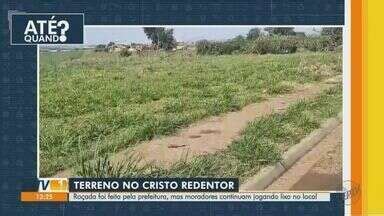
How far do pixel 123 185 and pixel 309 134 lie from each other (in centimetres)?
130

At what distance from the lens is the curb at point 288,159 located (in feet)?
16.4

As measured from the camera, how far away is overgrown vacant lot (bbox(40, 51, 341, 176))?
16.2 ft

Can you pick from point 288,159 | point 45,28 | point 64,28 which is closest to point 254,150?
point 288,159

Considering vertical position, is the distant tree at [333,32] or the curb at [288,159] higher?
the distant tree at [333,32]

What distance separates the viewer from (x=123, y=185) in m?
4.98

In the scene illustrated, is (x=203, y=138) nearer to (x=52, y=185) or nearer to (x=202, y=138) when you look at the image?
(x=202, y=138)

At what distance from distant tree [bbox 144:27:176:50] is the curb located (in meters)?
1.04

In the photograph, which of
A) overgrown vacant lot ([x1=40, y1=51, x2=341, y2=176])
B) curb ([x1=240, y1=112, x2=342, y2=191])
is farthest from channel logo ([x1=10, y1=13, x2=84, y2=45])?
curb ([x1=240, y1=112, x2=342, y2=191])

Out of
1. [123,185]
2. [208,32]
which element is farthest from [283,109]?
[123,185]

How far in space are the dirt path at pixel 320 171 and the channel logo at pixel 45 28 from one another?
1660 mm

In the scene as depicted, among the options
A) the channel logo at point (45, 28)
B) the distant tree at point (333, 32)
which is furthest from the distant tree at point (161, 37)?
the distant tree at point (333, 32)

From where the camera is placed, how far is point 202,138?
499 centimetres

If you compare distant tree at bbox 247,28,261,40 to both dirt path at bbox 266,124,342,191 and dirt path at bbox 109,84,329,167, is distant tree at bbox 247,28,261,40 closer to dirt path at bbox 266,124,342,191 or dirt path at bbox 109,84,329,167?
dirt path at bbox 109,84,329,167

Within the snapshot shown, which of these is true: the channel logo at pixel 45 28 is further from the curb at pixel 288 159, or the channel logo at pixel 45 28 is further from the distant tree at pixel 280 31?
the curb at pixel 288 159
